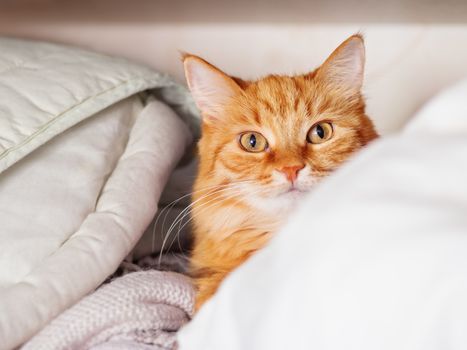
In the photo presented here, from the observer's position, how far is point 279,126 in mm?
1277

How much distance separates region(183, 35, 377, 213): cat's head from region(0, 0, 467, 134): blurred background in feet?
1.22

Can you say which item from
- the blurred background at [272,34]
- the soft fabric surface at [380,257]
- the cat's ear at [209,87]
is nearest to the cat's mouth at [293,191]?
the cat's ear at [209,87]

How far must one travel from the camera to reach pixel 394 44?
1.78 meters

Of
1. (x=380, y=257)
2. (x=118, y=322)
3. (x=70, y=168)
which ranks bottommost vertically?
(x=118, y=322)

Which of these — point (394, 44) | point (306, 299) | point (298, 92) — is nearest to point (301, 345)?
point (306, 299)

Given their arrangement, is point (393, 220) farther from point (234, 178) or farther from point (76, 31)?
point (76, 31)

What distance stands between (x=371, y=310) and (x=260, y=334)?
125mm

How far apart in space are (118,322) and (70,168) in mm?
435

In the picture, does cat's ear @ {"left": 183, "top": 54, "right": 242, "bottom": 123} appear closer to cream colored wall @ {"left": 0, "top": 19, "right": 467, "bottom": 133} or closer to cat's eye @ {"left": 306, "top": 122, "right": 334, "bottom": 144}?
cat's eye @ {"left": 306, "top": 122, "right": 334, "bottom": 144}

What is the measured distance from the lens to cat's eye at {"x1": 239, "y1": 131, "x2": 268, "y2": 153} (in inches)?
51.1

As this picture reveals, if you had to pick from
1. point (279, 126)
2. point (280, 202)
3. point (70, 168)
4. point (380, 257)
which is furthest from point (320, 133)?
point (380, 257)

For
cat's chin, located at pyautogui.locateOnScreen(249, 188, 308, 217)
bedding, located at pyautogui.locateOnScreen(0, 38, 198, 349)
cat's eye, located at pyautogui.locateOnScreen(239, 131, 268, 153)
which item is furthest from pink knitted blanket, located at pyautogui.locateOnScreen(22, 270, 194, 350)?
cat's eye, located at pyautogui.locateOnScreen(239, 131, 268, 153)

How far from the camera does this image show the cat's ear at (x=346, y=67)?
1.28 metres

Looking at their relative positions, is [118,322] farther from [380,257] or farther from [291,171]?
[380,257]
